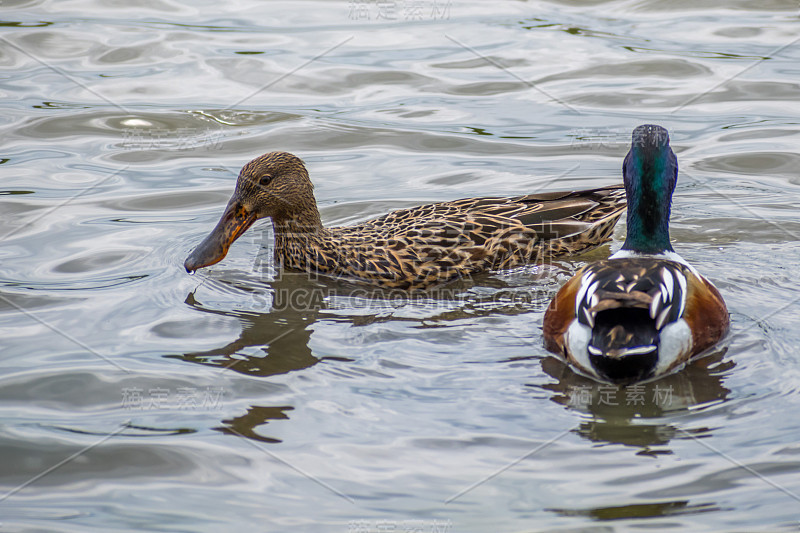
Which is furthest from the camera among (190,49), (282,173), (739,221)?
(190,49)

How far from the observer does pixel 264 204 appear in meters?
7.40

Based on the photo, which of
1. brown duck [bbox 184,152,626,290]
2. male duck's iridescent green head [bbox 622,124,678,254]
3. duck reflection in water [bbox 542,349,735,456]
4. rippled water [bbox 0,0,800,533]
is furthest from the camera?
brown duck [bbox 184,152,626,290]

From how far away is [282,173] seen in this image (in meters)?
7.46

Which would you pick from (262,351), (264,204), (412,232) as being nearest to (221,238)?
(264,204)

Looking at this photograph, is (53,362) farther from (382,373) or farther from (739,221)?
(739,221)

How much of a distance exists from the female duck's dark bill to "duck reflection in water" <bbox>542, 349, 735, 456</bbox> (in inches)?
106

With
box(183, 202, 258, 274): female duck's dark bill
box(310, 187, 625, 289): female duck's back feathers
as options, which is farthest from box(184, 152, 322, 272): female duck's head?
box(310, 187, 625, 289): female duck's back feathers

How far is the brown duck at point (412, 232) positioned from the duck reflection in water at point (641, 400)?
1.70 meters

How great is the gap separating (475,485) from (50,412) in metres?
2.52

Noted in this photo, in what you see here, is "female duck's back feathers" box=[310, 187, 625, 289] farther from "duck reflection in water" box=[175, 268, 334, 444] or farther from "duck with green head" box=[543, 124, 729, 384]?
"duck with green head" box=[543, 124, 729, 384]

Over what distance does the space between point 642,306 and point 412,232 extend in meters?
2.58

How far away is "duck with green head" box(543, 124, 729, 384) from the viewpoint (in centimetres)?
517

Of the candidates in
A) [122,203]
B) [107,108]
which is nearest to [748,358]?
[122,203]

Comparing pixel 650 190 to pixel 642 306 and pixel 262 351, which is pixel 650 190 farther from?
pixel 262 351
